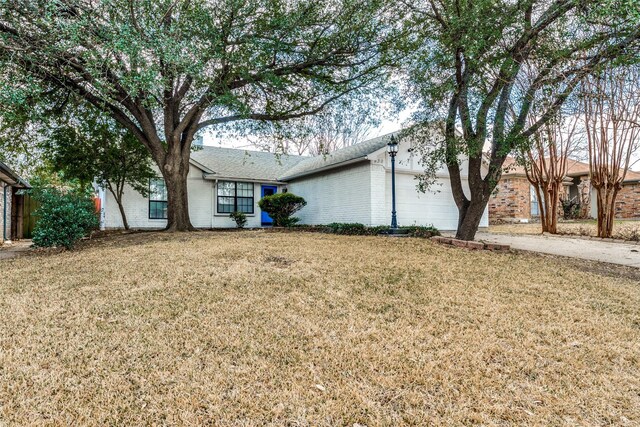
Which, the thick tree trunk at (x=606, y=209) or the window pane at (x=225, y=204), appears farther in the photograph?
the window pane at (x=225, y=204)

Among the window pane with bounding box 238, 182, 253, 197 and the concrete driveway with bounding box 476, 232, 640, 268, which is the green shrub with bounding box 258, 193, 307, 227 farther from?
the concrete driveway with bounding box 476, 232, 640, 268

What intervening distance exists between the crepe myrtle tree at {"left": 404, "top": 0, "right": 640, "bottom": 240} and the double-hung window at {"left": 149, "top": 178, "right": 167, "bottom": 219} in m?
11.3

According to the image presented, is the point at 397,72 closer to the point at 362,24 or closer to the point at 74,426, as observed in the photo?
the point at 362,24

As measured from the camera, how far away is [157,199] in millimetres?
15359

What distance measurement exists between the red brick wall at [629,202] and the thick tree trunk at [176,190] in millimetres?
23799

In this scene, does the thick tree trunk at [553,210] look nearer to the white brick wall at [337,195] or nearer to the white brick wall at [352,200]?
the white brick wall at [352,200]

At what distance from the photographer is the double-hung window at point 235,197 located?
1664 cm

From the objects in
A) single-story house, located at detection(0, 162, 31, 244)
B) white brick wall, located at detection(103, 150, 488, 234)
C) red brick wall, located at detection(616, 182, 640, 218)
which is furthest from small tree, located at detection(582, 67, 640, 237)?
single-story house, located at detection(0, 162, 31, 244)

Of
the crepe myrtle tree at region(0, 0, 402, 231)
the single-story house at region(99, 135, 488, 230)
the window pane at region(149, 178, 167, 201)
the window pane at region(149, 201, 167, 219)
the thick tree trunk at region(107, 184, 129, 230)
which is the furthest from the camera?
the window pane at region(149, 201, 167, 219)

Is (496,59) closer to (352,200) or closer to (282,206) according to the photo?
(352,200)

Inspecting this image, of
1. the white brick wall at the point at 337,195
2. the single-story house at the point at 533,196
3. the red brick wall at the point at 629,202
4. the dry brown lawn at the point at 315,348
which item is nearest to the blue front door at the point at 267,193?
the white brick wall at the point at 337,195

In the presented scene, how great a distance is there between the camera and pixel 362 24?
943cm

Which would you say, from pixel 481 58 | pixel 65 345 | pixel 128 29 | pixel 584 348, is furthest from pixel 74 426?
pixel 481 58

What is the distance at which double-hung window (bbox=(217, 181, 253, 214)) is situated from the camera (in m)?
16.6
